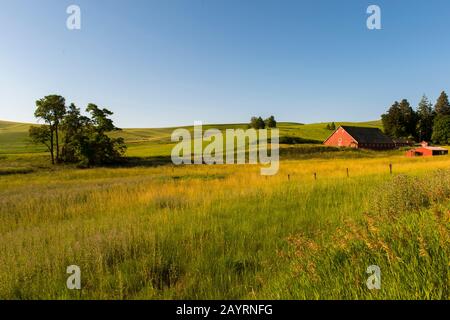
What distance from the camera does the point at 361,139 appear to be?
245 ft

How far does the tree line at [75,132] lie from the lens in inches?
1875

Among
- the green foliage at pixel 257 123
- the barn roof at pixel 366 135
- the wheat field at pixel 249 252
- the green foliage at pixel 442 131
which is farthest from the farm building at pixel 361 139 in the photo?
the wheat field at pixel 249 252

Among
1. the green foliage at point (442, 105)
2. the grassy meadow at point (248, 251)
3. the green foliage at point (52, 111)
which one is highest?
the green foliage at point (442, 105)

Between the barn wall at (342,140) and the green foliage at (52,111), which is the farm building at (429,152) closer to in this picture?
the barn wall at (342,140)

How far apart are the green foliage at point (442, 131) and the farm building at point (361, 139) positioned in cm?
1699

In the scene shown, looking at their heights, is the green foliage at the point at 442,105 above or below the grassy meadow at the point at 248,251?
above

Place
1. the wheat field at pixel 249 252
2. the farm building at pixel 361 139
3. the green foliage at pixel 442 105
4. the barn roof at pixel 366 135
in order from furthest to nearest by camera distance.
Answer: the green foliage at pixel 442 105, the barn roof at pixel 366 135, the farm building at pixel 361 139, the wheat field at pixel 249 252

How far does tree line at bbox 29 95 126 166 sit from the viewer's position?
47.6 metres

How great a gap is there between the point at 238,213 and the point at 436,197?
16.3 feet

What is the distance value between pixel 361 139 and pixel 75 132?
220 ft

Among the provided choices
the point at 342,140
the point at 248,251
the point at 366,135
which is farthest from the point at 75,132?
the point at 366,135

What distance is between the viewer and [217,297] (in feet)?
12.4

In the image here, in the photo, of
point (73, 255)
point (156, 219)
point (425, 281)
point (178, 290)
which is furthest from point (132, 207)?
point (425, 281)
